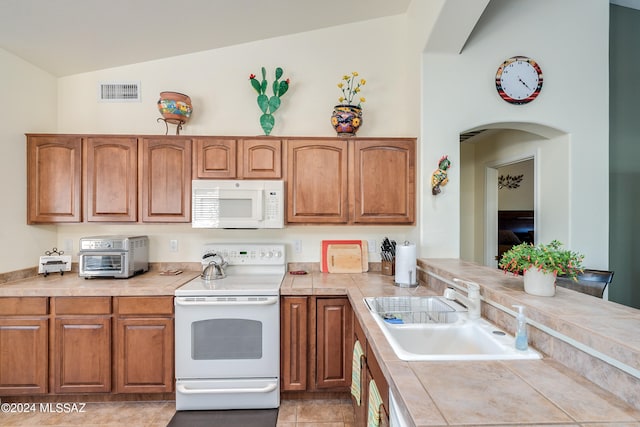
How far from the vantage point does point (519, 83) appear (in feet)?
8.05

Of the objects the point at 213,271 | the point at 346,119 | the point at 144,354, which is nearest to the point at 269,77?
the point at 346,119

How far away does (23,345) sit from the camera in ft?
7.38

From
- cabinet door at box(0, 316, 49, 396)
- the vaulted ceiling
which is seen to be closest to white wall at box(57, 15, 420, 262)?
the vaulted ceiling

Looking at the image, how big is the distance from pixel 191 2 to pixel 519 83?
2.56 metres

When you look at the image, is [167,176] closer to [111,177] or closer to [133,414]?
[111,177]

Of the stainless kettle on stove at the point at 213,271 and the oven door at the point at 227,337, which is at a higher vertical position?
the stainless kettle on stove at the point at 213,271

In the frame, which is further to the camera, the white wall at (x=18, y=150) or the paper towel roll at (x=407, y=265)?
the white wall at (x=18, y=150)

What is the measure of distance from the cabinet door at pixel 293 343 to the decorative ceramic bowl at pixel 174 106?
1.82 m

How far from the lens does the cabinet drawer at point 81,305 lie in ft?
7.38

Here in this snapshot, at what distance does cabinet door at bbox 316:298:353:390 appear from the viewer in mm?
2305

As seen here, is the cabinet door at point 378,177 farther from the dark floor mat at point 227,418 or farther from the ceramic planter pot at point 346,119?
the dark floor mat at point 227,418

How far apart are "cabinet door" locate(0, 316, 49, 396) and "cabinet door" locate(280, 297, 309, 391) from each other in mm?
1716

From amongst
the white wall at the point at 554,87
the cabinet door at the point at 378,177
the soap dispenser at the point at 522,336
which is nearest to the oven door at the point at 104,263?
the cabinet door at the point at 378,177

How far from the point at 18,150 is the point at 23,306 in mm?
1244
